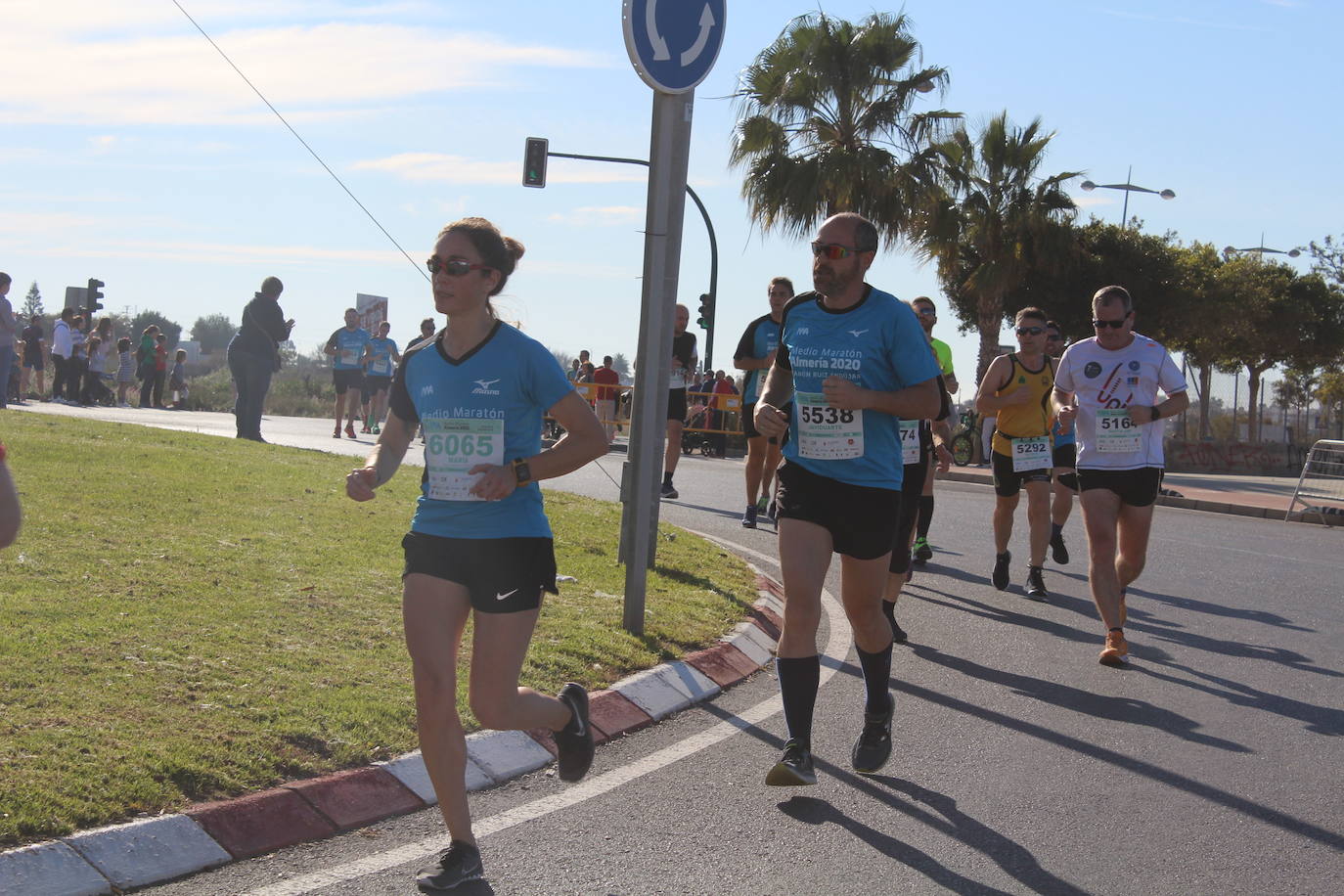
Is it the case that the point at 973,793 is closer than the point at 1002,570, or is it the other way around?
the point at 973,793

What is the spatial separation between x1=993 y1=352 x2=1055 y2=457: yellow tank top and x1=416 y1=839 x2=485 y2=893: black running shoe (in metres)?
6.93

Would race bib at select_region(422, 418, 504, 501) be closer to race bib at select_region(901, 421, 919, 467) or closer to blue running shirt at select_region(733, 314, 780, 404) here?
race bib at select_region(901, 421, 919, 467)

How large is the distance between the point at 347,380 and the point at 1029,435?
1455 cm

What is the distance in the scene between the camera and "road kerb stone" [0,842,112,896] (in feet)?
12.2

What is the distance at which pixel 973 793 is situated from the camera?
17.4ft

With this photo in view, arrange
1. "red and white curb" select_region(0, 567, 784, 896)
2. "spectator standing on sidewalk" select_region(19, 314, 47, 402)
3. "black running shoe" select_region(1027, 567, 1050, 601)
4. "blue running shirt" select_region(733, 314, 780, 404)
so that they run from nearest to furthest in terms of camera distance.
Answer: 1. "red and white curb" select_region(0, 567, 784, 896)
2. "black running shoe" select_region(1027, 567, 1050, 601)
3. "blue running shirt" select_region(733, 314, 780, 404)
4. "spectator standing on sidewalk" select_region(19, 314, 47, 402)

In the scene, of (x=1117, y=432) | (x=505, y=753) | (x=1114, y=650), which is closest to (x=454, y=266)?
(x=505, y=753)

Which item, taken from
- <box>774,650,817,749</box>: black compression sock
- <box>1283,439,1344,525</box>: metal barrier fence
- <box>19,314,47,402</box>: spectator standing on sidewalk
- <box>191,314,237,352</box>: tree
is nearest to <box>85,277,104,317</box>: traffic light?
<box>19,314,47,402</box>: spectator standing on sidewalk

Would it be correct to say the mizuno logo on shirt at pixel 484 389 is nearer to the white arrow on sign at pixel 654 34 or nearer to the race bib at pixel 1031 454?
the white arrow on sign at pixel 654 34

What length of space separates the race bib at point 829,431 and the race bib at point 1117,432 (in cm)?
328

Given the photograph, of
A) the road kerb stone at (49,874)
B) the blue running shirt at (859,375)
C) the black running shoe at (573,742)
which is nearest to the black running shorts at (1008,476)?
the blue running shirt at (859,375)

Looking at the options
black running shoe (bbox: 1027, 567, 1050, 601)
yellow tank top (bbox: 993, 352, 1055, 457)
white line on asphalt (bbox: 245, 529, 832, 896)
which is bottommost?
white line on asphalt (bbox: 245, 529, 832, 896)

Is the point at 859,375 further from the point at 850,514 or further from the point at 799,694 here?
the point at 799,694

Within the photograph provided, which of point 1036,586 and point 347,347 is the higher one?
point 347,347
